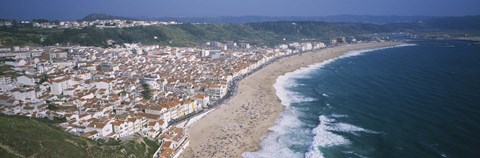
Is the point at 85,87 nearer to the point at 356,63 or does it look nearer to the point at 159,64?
the point at 159,64

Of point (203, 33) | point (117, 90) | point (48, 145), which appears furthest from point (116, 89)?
point (203, 33)

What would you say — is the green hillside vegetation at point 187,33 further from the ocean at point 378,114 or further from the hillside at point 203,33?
the ocean at point 378,114

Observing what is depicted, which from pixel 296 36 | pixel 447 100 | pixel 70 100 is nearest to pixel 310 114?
pixel 447 100

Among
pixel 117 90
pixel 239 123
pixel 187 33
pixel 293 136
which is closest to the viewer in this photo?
pixel 293 136

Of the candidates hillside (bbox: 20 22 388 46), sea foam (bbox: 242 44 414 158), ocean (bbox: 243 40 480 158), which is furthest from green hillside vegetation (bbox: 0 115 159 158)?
hillside (bbox: 20 22 388 46)

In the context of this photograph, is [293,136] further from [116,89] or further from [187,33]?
[187,33]

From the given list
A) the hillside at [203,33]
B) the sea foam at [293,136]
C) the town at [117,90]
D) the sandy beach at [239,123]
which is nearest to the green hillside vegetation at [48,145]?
the town at [117,90]

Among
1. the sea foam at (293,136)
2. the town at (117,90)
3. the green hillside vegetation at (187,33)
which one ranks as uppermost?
the green hillside vegetation at (187,33)

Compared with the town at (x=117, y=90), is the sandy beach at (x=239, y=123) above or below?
below
